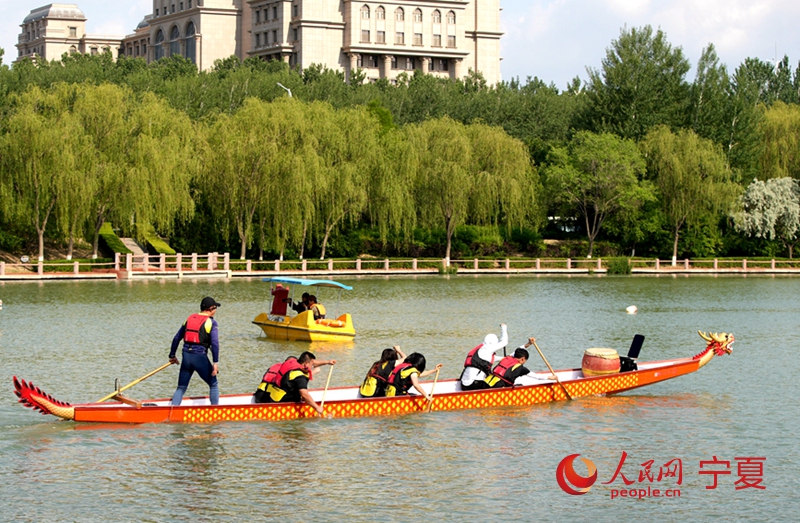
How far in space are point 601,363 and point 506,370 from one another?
258 centimetres

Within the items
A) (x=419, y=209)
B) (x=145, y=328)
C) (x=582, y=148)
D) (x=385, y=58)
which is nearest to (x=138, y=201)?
(x=419, y=209)

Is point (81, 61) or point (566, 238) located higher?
point (81, 61)

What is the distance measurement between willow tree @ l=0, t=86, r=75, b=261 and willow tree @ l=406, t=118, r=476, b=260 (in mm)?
20405

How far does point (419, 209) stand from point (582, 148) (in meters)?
12.5

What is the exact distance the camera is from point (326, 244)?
65750 mm

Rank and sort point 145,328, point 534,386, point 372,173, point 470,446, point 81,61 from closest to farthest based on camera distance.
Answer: point 470,446 → point 534,386 → point 145,328 → point 372,173 → point 81,61

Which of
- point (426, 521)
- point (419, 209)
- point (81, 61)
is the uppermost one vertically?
point (81, 61)

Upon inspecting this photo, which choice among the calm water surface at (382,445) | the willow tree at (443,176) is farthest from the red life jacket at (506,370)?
the willow tree at (443,176)

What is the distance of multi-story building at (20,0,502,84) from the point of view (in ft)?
449

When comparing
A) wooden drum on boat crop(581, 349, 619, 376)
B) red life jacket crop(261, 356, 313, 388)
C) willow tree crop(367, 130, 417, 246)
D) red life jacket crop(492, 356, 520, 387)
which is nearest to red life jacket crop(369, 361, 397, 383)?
red life jacket crop(261, 356, 313, 388)

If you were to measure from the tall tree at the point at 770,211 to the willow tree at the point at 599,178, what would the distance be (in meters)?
6.99

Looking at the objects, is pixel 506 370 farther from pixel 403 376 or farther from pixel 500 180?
pixel 500 180

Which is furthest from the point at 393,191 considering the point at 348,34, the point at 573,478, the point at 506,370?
the point at 348,34

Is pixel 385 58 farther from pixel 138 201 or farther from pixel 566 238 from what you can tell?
pixel 138 201
